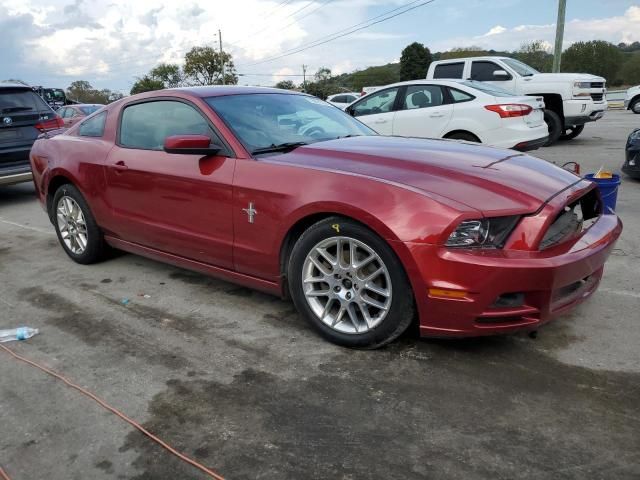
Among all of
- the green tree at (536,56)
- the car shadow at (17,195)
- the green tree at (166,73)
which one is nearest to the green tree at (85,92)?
the green tree at (166,73)

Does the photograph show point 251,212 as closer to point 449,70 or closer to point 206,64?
point 449,70

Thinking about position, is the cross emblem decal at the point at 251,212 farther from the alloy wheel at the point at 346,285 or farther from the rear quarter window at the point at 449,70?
the rear quarter window at the point at 449,70

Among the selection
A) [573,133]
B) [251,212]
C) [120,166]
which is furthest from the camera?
[573,133]

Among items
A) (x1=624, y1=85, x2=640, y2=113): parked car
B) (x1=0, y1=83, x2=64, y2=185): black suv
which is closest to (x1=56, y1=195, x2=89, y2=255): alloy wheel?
(x1=0, y1=83, x2=64, y2=185): black suv

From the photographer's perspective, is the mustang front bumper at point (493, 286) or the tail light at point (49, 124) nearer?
the mustang front bumper at point (493, 286)

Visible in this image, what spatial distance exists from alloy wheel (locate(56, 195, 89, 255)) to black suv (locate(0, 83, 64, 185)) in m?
Result: 3.57

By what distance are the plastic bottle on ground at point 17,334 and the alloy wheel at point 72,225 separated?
1.40 metres

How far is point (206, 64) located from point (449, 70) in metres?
61.0

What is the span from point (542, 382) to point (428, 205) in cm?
105

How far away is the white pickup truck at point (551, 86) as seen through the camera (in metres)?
11.1

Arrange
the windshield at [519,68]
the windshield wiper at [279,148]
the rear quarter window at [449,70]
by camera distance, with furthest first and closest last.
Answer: the rear quarter window at [449,70]
the windshield at [519,68]
the windshield wiper at [279,148]

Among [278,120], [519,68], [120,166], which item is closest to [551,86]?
[519,68]

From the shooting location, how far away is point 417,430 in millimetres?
2406

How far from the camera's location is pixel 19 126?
820 cm
